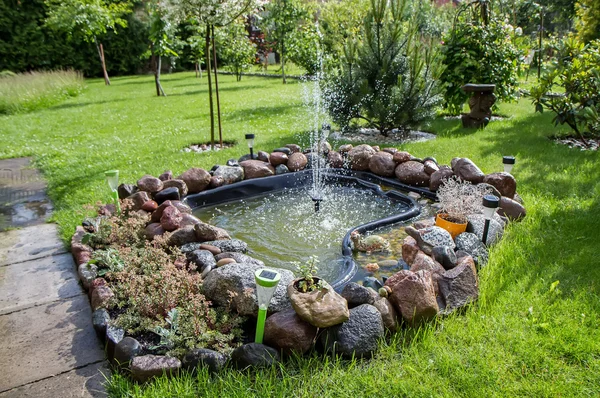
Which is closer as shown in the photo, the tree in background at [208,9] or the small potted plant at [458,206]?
the small potted plant at [458,206]

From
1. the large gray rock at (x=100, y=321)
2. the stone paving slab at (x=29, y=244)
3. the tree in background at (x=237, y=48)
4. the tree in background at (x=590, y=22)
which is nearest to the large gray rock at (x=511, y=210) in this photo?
the large gray rock at (x=100, y=321)

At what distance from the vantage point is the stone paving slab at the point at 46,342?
227 centimetres

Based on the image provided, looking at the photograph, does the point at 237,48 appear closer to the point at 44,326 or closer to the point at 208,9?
the point at 208,9

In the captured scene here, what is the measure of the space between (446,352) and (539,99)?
5.03 m

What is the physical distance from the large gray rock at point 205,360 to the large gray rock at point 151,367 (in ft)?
0.16

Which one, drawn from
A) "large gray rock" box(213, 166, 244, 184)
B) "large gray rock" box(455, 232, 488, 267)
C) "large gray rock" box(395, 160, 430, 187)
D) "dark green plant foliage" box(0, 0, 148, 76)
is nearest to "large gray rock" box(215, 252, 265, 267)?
"large gray rock" box(455, 232, 488, 267)

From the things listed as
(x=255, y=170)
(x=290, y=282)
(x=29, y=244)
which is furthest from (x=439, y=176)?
(x=29, y=244)

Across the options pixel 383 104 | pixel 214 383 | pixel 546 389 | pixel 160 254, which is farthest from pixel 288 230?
pixel 383 104

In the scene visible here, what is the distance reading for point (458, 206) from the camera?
11.7ft

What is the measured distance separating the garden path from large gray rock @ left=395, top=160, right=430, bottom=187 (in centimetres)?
340

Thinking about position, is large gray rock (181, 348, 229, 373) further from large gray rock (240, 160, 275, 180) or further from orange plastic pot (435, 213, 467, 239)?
large gray rock (240, 160, 275, 180)

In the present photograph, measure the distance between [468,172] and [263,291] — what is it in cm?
282

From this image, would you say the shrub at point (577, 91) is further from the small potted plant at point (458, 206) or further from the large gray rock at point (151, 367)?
the large gray rock at point (151, 367)

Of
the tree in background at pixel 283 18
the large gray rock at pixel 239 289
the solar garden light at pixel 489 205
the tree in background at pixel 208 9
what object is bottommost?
the large gray rock at pixel 239 289
